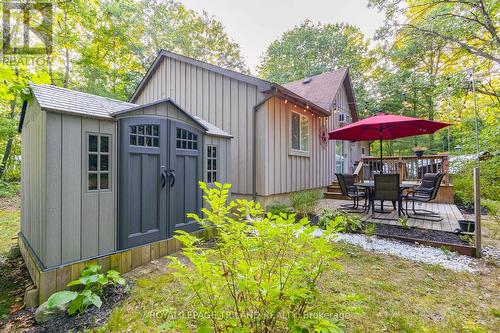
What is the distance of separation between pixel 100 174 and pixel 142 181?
1.78 feet

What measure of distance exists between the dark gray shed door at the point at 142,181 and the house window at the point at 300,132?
183 inches

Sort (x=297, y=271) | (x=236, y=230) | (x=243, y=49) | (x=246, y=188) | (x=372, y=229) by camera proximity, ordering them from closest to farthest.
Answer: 1. (x=297, y=271)
2. (x=236, y=230)
3. (x=372, y=229)
4. (x=246, y=188)
5. (x=243, y=49)

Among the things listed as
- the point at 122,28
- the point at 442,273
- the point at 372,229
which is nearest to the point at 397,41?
the point at 372,229

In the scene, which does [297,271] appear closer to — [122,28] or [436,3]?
[436,3]

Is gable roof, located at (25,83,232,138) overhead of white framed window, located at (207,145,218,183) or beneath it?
overhead

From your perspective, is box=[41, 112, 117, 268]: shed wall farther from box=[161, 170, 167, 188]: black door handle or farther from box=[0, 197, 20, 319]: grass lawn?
box=[0, 197, 20, 319]: grass lawn

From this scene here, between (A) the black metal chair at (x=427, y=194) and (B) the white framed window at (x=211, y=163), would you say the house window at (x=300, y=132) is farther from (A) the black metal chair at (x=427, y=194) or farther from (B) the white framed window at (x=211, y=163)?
(B) the white framed window at (x=211, y=163)

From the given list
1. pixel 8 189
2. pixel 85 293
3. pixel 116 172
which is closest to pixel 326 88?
pixel 116 172

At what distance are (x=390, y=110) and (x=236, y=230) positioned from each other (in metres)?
16.0

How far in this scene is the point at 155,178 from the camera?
3496mm

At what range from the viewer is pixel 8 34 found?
7742mm

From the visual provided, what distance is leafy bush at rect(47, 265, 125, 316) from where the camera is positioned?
223cm

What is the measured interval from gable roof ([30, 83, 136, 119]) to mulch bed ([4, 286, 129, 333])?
7.14 feet

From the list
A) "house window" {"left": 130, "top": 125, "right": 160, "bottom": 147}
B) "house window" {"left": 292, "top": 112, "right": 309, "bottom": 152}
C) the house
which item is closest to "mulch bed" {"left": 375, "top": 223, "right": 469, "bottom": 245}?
the house
